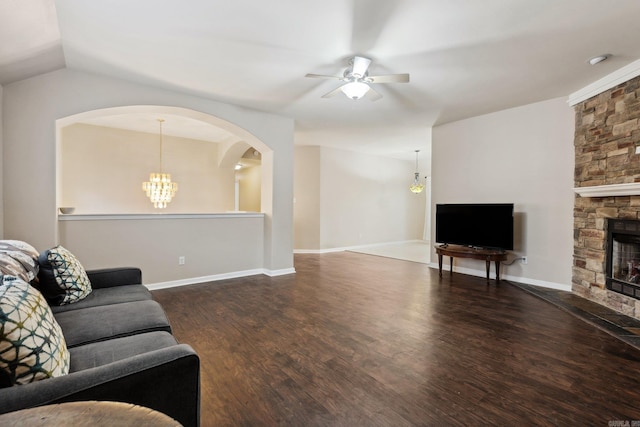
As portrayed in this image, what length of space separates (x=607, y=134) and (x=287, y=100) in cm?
406

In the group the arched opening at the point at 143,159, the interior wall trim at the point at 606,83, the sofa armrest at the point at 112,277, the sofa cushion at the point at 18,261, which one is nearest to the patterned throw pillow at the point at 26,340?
the sofa cushion at the point at 18,261

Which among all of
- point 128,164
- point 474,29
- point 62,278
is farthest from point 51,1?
point 128,164

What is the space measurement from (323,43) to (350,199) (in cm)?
574


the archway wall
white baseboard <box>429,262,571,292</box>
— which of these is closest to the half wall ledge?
the archway wall

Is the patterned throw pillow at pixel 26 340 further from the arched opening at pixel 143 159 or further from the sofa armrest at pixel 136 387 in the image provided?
the arched opening at pixel 143 159

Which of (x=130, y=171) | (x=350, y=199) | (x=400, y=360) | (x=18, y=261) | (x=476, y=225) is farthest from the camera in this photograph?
(x=350, y=199)

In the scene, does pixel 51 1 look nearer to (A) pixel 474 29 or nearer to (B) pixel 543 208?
(A) pixel 474 29

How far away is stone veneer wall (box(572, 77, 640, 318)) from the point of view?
10.9 ft

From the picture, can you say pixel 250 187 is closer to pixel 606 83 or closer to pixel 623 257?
pixel 606 83

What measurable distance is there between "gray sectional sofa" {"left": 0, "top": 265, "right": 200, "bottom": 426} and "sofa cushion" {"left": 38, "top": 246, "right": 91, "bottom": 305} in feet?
0.52

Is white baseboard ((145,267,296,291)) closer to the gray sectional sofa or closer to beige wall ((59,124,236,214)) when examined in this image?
the gray sectional sofa

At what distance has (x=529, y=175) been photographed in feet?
15.0

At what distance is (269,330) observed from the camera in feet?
9.40

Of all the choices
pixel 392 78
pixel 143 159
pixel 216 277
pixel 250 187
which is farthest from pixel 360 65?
pixel 250 187
